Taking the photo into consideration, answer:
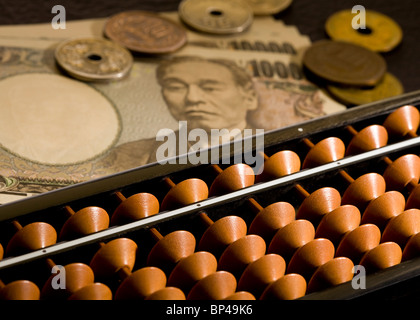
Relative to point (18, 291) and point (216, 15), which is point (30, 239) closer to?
point (18, 291)

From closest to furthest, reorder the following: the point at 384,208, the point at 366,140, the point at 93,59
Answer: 1. the point at 384,208
2. the point at 366,140
3. the point at 93,59

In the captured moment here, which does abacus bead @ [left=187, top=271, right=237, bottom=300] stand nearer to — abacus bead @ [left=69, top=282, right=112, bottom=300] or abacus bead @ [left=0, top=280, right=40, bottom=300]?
abacus bead @ [left=69, top=282, right=112, bottom=300]

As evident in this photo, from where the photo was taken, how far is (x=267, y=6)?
2779 millimetres

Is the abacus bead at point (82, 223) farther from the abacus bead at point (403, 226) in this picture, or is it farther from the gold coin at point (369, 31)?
the gold coin at point (369, 31)

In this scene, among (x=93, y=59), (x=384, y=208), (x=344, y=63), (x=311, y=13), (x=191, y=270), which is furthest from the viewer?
(x=311, y=13)

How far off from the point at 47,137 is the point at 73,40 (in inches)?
16.9

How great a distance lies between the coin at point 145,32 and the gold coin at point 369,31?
0.58m

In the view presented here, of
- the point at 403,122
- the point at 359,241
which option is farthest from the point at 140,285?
the point at 403,122

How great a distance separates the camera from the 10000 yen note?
210 cm

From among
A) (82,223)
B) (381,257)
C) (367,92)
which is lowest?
(367,92)

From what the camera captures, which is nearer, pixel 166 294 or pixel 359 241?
pixel 166 294

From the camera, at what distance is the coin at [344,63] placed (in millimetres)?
2484

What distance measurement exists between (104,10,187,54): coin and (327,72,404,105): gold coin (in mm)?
550

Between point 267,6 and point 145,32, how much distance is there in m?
0.51
